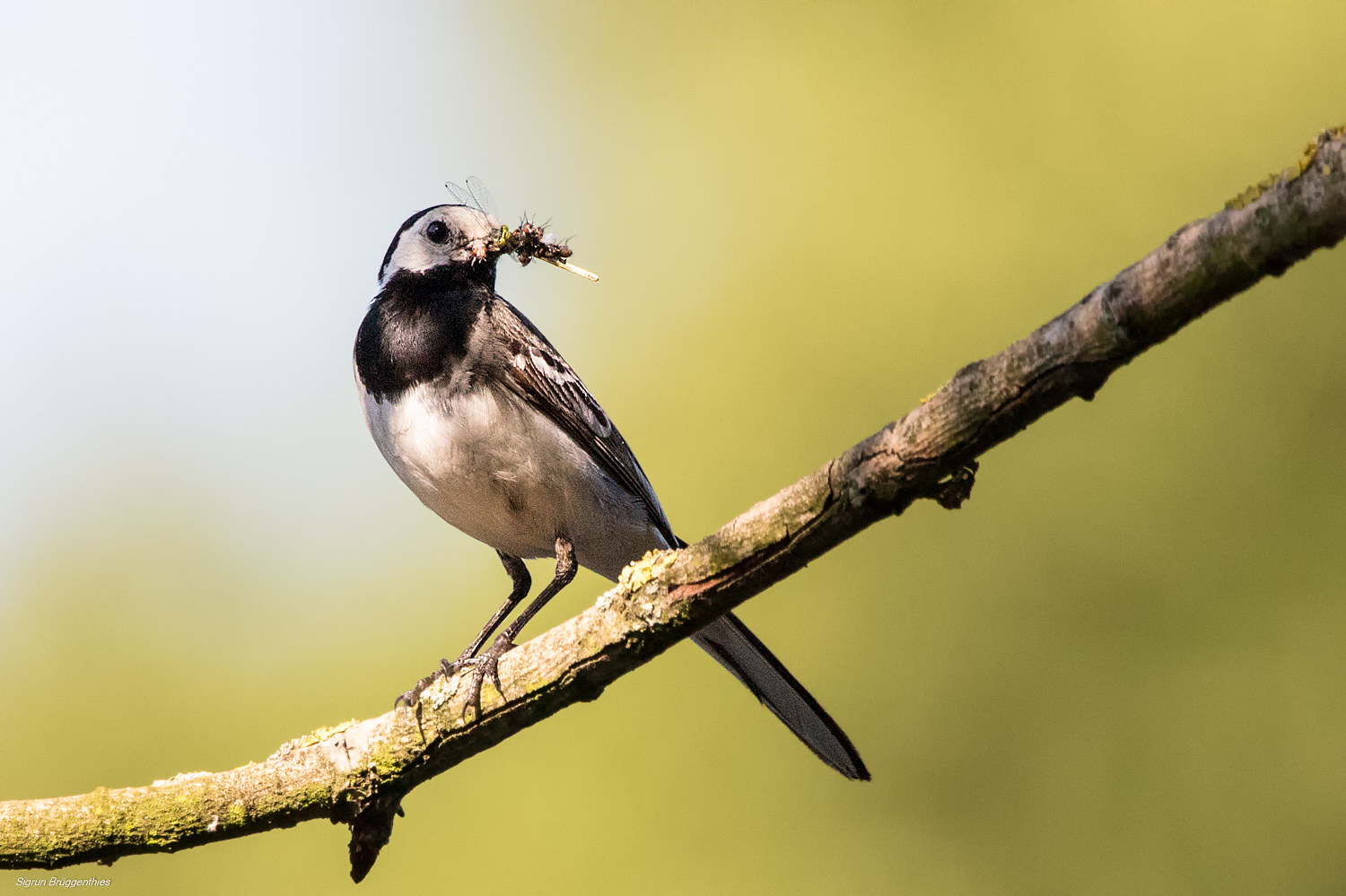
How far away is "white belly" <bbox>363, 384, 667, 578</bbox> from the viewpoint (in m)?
4.45

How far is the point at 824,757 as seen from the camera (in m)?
4.36

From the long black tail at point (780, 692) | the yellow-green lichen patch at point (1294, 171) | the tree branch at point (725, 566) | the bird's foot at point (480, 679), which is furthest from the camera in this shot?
the long black tail at point (780, 692)

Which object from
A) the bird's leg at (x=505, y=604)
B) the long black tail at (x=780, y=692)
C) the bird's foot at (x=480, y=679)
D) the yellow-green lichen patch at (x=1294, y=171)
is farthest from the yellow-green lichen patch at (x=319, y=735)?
the yellow-green lichen patch at (x=1294, y=171)

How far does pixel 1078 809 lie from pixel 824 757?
3912 mm

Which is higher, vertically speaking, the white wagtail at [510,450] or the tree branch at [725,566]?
the white wagtail at [510,450]

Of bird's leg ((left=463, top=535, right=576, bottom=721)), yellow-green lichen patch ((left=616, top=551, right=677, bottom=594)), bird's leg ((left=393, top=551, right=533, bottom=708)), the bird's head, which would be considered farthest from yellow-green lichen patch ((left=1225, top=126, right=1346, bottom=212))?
the bird's head

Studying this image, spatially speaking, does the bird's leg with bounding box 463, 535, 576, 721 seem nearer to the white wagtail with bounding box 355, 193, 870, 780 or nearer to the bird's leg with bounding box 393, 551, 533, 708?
the white wagtail with bounding box 355, 193, 870, 780

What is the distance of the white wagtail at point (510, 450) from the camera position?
14.5ft

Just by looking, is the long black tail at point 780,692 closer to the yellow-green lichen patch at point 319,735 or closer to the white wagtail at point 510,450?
the white wagtail at point 510,450

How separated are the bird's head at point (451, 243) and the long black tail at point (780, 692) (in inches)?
82.6

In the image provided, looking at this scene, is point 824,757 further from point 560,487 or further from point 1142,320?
point 1142,320

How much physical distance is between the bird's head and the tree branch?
87.6 inches

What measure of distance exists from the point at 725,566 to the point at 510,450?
66.4 inches

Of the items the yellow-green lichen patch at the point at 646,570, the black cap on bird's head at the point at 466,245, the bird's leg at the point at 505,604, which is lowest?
the yellow-green lichen patch at the point at 646,570
